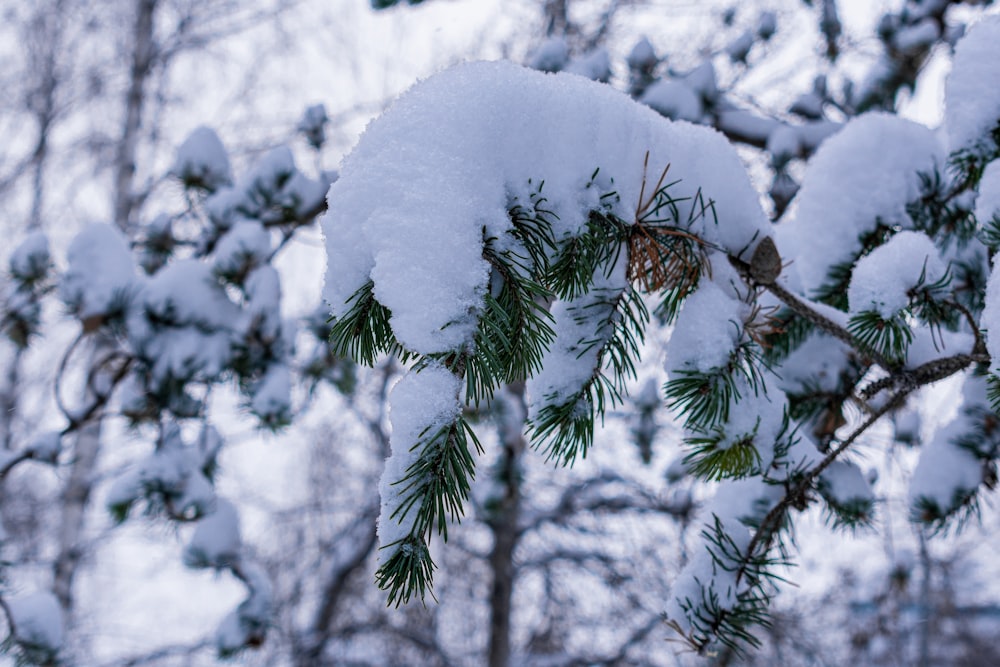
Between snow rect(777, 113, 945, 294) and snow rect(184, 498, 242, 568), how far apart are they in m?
1.40

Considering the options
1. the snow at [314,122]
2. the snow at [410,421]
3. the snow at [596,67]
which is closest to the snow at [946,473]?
the snow at [410,421]

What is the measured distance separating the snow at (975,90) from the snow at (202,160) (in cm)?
166

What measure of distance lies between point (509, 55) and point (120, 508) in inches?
136

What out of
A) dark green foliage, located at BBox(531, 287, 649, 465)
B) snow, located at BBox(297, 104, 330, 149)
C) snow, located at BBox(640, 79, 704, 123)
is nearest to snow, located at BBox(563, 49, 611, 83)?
snow, located at BBox(640, 79, 704, 123)

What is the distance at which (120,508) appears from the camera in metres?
1.49

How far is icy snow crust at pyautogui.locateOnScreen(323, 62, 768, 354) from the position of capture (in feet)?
1.65

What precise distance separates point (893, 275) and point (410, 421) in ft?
2.14

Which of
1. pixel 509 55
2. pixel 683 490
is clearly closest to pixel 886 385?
pixel 683 490

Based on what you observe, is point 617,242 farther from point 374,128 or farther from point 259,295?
point 259,295

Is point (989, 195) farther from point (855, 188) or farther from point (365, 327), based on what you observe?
point (365, 327)

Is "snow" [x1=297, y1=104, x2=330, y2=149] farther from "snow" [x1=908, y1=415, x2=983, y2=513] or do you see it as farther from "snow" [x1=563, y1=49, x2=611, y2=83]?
"snow" [x1=908, y1=415, x2=983, y2=513]

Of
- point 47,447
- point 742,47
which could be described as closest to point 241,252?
point 47,447

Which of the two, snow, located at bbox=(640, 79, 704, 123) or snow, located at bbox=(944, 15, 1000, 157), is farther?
snow, located at bbox=(640, 79, 704, 123)

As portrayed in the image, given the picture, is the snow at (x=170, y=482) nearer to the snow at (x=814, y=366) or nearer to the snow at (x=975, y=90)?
the snow at (x=814, y=366)
